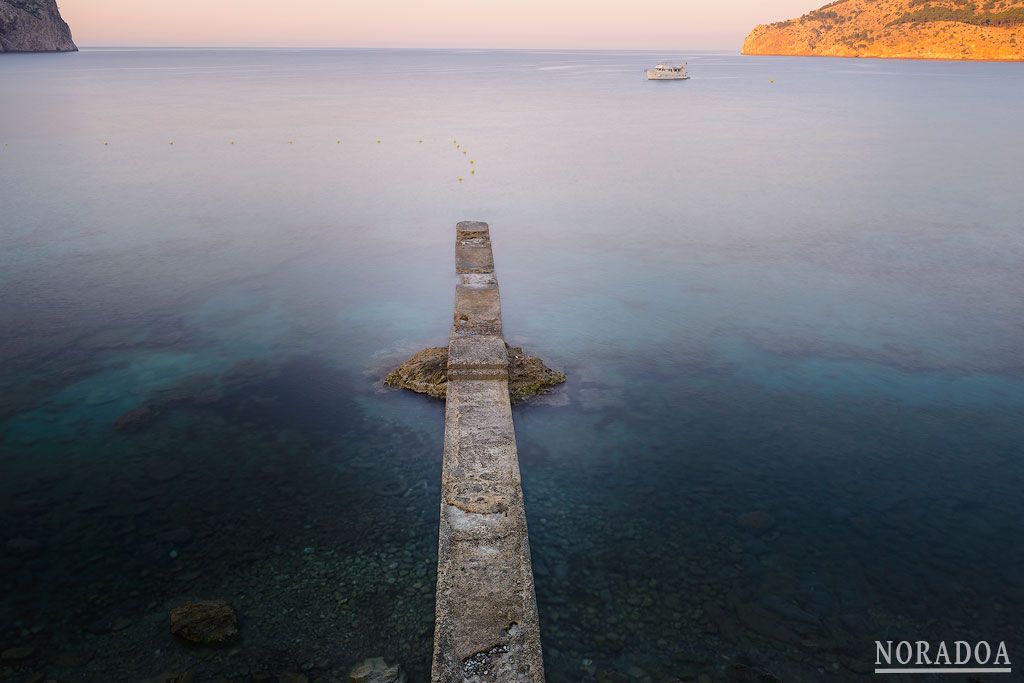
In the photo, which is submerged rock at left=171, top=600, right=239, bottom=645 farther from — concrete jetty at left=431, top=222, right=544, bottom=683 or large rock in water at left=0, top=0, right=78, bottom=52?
large rock in water at left=0, top=0, right=78, bottom=52

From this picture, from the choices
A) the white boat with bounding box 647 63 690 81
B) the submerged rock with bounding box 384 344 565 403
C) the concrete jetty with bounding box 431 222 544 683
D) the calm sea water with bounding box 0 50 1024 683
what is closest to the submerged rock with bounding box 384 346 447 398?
the submerged rock with bounding box 384 344 565 403

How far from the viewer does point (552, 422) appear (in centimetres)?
1252

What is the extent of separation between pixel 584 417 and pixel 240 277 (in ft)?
40.8

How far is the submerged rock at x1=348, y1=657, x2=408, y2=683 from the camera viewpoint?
7.48 m

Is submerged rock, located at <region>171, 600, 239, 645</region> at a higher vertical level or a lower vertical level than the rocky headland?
lower

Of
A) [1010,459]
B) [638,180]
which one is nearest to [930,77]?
[638,180]

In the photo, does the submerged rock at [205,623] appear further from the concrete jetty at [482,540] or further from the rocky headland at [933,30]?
the rocky headland at [933,30]

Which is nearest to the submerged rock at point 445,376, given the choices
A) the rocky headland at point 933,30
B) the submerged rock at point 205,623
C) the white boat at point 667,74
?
the submerged rock at point 205,623

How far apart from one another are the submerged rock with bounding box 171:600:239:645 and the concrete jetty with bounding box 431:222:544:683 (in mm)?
2512

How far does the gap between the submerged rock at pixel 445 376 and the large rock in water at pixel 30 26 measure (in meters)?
181

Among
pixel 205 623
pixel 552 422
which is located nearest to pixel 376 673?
pixel 205 623

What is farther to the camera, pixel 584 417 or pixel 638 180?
pixel 638 180

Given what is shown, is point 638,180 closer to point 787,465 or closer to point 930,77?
point 787,465

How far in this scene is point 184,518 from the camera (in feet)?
32.5
